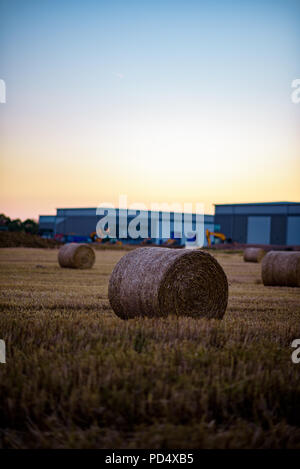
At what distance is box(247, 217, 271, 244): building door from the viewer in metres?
58.5

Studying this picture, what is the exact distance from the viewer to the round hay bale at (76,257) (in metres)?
21.3

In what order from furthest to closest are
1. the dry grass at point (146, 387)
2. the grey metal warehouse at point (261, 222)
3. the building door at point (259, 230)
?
the building door at point (259, 230), the grey metal warehouse at point (261, 222), the dry grass at point (146, 387)

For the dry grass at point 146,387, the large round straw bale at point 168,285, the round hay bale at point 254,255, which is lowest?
the round hay bale at point 254,255

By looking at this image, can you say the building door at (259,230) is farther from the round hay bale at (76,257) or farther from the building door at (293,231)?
the round hay bale at (76,257)

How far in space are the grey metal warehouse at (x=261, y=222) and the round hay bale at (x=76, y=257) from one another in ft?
125

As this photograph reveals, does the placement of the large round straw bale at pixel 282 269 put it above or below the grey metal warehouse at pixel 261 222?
below

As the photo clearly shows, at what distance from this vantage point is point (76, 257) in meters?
21.4

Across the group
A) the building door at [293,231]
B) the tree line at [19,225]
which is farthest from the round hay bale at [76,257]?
the tree line at [19,225]

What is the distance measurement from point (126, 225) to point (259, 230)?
47.7 ft

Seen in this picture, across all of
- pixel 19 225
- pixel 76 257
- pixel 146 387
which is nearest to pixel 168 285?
pixel 146 387

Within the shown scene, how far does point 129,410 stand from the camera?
12.6 feet

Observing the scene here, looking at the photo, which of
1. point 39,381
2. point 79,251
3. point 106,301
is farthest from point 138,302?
point 79,251

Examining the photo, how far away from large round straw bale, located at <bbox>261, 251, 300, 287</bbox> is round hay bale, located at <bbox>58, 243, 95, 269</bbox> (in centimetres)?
801

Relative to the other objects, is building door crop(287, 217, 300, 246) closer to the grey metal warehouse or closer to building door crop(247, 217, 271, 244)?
the grey metal warehouse
